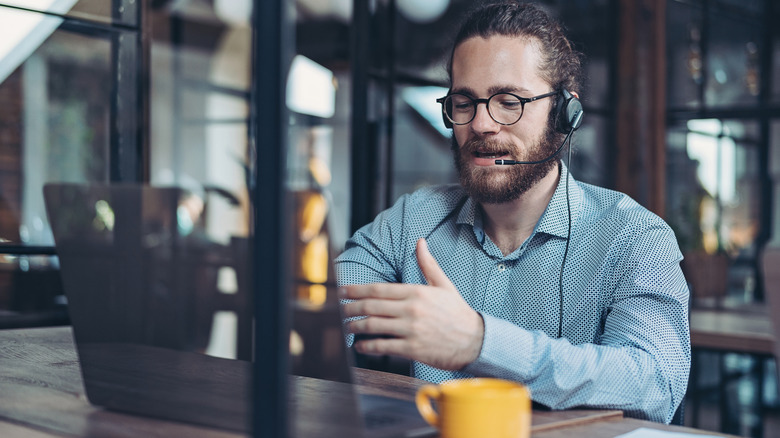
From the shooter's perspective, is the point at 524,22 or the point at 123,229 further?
the point at 524,22

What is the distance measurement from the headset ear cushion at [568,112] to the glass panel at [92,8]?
119 centimetres

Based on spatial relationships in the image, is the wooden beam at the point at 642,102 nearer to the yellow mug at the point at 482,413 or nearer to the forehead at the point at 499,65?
the forehead at the point at 499,65

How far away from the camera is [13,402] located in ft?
3.38

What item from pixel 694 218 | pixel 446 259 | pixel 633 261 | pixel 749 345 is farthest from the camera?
pixel 694 218

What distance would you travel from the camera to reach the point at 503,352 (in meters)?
1.04

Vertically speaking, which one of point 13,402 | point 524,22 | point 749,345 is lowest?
point 749,345

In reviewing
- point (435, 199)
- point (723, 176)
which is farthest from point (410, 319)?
point (723, 176)

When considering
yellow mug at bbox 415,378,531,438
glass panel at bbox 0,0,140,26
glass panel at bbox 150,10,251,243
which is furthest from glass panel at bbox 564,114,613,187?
glass panel at bbox 150,10,251,243

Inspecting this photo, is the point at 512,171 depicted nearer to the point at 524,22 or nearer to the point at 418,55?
the point at 524,22

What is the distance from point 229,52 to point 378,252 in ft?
25.3

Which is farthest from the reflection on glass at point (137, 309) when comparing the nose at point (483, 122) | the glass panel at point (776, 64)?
the glass panel at point (776, 64)

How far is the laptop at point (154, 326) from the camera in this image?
2.96ft

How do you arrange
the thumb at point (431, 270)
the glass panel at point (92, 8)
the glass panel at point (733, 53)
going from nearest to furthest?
the thumb at point (431, 270), the glass panel at point (92, 8), the glass panel at point (733, 53)

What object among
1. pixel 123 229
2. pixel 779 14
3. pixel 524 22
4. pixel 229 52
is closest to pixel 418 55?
pixel 229 52
